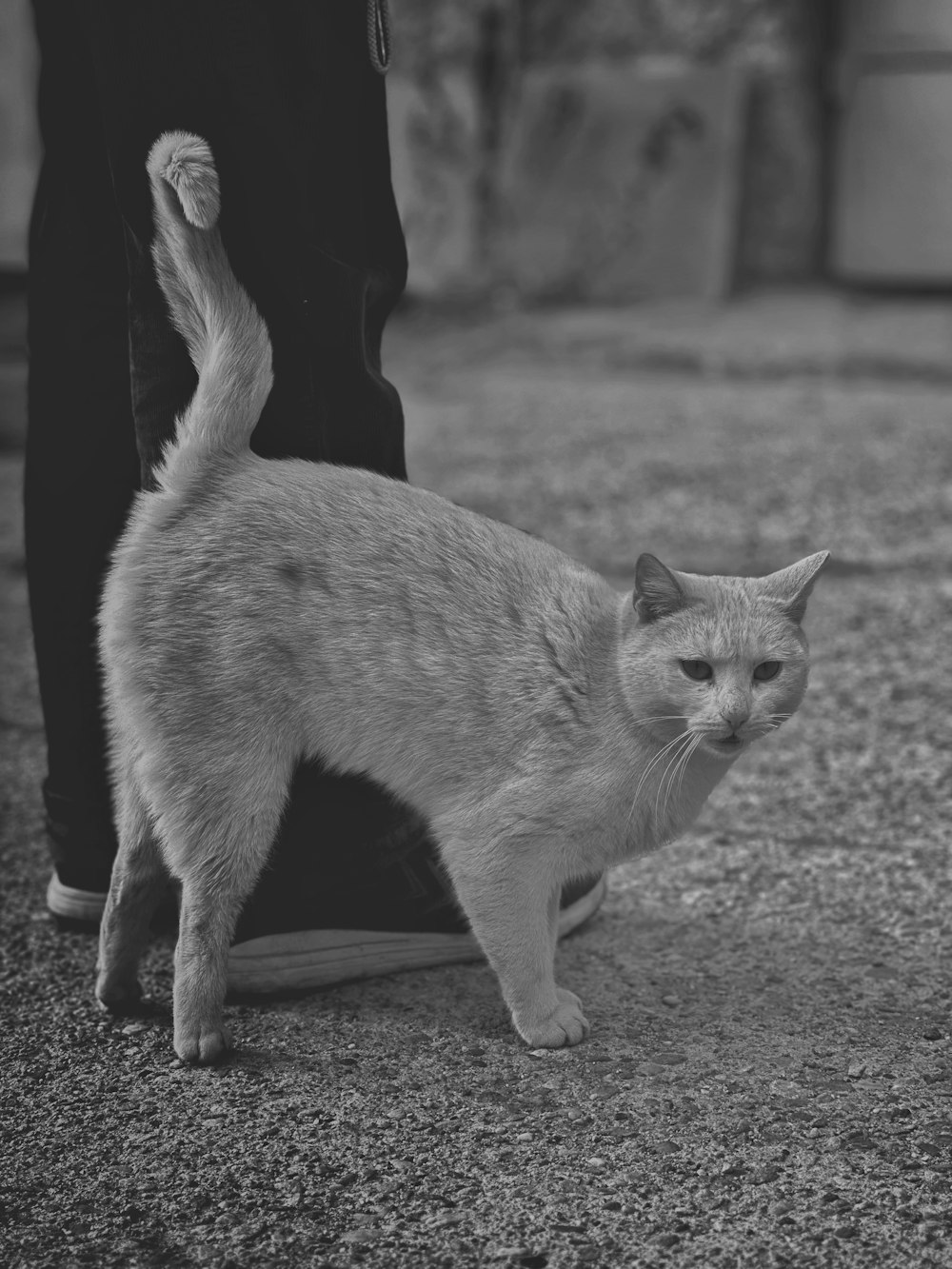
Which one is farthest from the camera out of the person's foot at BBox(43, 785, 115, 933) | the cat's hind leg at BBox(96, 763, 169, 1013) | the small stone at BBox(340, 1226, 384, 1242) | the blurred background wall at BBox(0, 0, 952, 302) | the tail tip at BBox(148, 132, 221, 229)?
the blurred background wall at BBox(0, 0, 952, 302)

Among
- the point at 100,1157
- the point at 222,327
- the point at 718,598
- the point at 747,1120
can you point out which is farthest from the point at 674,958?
the point at 222,327

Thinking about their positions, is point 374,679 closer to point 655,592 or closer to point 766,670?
point 655,592

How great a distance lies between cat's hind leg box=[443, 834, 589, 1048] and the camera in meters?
1.96

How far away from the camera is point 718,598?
6.46ft

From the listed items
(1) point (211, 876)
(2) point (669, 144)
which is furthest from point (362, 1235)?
(2) point (669, 144)

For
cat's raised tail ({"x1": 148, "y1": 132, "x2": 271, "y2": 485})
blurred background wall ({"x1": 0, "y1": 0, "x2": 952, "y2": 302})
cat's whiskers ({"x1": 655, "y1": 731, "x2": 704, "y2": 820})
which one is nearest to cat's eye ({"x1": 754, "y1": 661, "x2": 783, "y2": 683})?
cat's whiskers ({"x1": 655, "y1": 731, "x2": 704, "y2": 820})

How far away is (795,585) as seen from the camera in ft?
6.54

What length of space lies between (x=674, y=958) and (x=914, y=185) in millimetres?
4880

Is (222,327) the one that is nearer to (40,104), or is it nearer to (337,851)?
(40,104)

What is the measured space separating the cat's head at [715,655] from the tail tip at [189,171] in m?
0.77

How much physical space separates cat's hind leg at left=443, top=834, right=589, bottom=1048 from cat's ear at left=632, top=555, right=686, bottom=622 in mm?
370

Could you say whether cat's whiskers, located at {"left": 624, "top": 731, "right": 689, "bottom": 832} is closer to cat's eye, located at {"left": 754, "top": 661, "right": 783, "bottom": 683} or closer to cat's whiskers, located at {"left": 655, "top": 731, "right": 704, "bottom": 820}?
cat's whiskers, located at {"left": 655, "top": 731, "right": 704, "bottom": 820}

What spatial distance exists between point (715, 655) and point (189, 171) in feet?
3.19

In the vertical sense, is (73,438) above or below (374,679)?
above
